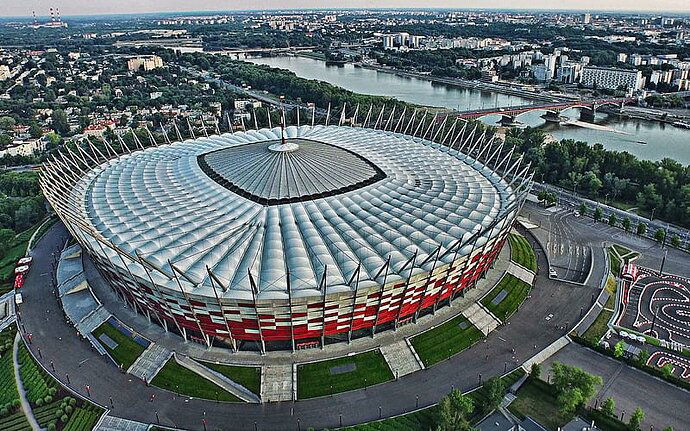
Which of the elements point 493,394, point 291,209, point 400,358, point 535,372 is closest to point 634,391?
point 535,372

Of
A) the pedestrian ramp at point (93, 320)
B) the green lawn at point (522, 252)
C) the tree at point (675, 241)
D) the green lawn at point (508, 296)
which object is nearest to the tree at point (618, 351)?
the green lawn at point (508, 296)

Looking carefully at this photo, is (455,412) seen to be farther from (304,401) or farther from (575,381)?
(304,401)

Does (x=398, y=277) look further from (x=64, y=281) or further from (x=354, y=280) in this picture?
(x=64, y=281)

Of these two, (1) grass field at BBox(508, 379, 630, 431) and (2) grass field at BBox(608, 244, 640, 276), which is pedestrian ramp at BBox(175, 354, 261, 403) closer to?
(1) grass field at BBox(508, 379, 630, 431)

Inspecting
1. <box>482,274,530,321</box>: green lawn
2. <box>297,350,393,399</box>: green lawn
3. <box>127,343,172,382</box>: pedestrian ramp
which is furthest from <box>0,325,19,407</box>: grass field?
<box>482,274,530,321</box>: green lawn

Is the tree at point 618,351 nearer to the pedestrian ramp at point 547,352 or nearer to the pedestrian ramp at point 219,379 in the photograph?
the pedestrian ramp at point 547,352

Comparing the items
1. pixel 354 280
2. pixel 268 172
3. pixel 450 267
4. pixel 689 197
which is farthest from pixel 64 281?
pixel 689 197
